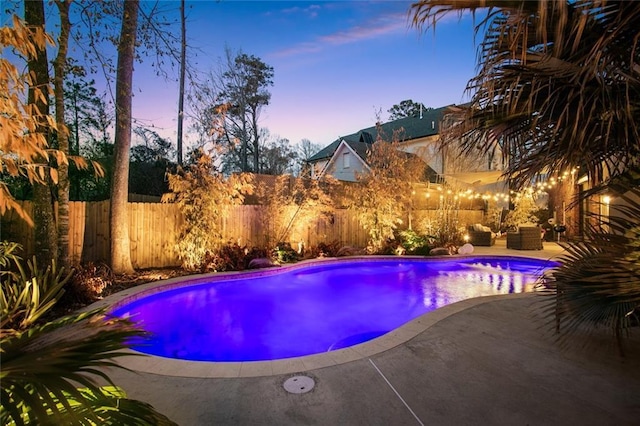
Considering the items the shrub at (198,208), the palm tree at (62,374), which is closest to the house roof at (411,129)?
the shrub at (198,208)

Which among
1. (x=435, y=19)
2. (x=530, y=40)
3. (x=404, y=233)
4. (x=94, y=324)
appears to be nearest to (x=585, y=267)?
(x=530, y=40)

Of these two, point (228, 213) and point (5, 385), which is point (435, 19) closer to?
point (5, 385)

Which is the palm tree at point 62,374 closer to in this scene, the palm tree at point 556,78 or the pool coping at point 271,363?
the pool coping at point 271,363

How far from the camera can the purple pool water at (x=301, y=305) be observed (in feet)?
16.6

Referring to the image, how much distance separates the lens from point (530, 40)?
2.43 metres

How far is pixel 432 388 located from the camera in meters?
2.70

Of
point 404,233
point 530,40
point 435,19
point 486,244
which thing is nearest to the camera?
point 435,19

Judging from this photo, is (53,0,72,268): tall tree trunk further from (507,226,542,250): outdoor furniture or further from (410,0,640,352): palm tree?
(507,226,542,250): outdoor furniture

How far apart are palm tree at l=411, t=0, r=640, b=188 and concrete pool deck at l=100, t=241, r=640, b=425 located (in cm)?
173

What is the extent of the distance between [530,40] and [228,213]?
7.69 m

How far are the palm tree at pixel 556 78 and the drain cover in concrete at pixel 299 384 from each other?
2521mm

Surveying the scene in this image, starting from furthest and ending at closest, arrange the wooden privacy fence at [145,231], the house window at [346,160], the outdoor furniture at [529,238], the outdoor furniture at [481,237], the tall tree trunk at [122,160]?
1. the house window at [346,160]
2. the outdoor furniture at [481,237]
3. the outdoor furniture at [529,238]
4. the tall tree trunk at [122,160]
5. the wooden privacy fence at [145,231]

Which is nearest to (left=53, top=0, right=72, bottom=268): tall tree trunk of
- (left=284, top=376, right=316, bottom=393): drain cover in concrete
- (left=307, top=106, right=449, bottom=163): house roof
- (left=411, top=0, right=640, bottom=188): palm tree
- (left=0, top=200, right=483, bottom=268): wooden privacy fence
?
(left=0, top=200, right=483, bottom=268): wooden privacy fence

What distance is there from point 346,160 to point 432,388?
1996 cm
